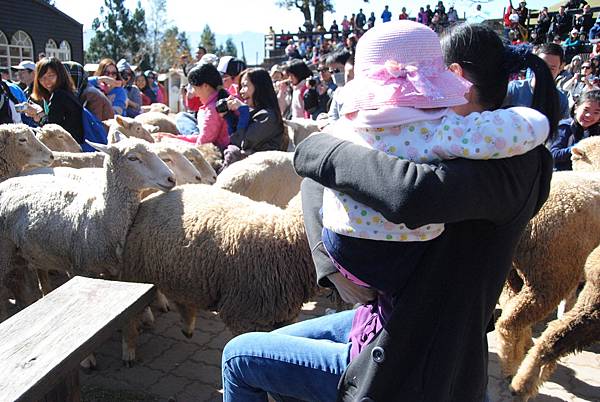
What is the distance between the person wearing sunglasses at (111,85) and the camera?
7.21m

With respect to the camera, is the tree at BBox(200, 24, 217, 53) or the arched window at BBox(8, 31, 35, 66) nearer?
the arched window at BBox(8, 31, 35, 66)

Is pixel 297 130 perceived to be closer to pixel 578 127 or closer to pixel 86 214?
pixel 578 127

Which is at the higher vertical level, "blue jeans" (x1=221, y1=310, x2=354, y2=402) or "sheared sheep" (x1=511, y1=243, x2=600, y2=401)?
"blue jeans" (x1=221, y1=310, x2=354, y2=402)

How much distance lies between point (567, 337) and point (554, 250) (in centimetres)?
48

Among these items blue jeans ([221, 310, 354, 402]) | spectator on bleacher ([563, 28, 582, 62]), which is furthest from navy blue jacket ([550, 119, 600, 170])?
spectator on bleacher ([563, 28, 582, 62])

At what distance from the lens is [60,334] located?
1.72 m

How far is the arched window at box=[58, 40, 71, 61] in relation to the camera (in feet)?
88.2

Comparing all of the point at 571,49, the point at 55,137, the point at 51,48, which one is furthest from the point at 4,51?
the point at 571,49

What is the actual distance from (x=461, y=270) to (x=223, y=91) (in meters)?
3.86

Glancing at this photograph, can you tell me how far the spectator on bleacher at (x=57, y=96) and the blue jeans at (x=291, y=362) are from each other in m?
4.35

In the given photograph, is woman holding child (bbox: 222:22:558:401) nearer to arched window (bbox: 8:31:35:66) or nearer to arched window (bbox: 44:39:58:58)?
arched window (bbox: 8:31:35:66)

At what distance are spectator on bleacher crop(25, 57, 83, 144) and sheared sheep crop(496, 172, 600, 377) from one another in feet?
14.4

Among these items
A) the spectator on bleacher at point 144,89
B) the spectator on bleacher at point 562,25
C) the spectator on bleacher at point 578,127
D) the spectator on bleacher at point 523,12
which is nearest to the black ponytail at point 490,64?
the spectator on bleacher at point 578,127

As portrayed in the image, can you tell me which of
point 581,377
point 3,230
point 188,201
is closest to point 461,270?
point 188,201
